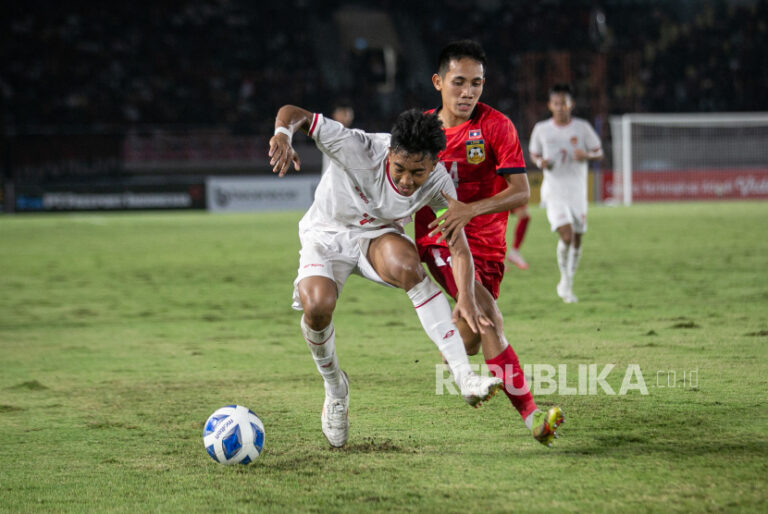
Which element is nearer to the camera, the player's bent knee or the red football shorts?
the player's bent knee

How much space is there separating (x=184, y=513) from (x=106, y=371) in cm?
295

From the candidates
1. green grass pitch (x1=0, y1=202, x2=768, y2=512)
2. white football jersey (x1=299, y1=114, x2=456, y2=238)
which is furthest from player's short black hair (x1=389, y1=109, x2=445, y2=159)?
green grass pitch (x1=0, y1=202, x2=768, y2=512)

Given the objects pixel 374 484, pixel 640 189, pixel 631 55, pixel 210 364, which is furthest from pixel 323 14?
pixel 374 484

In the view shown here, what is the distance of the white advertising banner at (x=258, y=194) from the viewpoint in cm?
2570

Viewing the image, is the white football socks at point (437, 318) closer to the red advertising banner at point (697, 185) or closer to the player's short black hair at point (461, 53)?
the player's short black hair at point (461, 53)

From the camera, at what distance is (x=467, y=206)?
4.07 metres

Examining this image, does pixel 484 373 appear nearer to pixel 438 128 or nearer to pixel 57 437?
pixel 438 128

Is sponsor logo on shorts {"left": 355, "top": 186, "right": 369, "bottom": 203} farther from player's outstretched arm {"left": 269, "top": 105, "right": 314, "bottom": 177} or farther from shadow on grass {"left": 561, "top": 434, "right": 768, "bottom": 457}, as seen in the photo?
shadow on grass {"left": 561, "top": 434, "right": 768, "bottom": 457}

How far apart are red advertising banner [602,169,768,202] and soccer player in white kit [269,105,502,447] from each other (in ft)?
74.2

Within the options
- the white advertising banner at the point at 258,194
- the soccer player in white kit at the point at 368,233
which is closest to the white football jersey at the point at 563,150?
the soccer player in white kit at the point at 368,233

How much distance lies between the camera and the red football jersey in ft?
15.0
